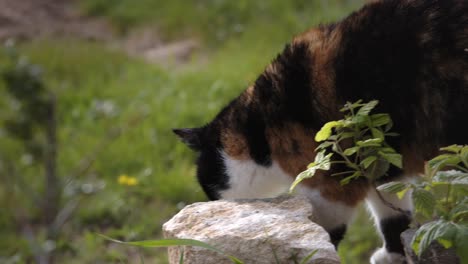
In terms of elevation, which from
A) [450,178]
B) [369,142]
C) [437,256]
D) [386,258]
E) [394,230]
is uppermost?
[369,142]

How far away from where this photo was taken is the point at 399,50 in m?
2.64

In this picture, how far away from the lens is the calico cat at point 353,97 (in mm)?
2598

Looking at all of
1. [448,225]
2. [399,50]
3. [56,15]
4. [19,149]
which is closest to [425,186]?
[448,225]

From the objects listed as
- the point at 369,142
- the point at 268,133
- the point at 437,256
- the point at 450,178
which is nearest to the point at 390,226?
the point at 268,133

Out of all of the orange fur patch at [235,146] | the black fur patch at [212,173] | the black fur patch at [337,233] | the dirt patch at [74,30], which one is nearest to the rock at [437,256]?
the black fur patch at [337,233]

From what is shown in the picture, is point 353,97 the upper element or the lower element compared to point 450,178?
upper

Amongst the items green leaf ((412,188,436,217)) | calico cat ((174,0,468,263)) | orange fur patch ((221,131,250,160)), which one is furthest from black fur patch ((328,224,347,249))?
green leaf ((412,188,436,217))

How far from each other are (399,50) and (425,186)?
72 centimetres

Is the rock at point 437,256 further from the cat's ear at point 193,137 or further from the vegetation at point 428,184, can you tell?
Answer: the cat's ear at point 193,137

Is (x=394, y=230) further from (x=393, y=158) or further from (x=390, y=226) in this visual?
(x=393, y=158)

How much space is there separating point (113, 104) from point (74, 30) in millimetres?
2378

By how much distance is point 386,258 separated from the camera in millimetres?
3143

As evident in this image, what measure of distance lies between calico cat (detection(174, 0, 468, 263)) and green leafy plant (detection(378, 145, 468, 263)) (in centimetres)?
56

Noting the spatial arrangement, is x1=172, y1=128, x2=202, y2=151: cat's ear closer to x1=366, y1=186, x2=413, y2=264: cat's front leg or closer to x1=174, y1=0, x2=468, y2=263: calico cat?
x1=174, y1=0, x2=468, y2=263: calico cat
